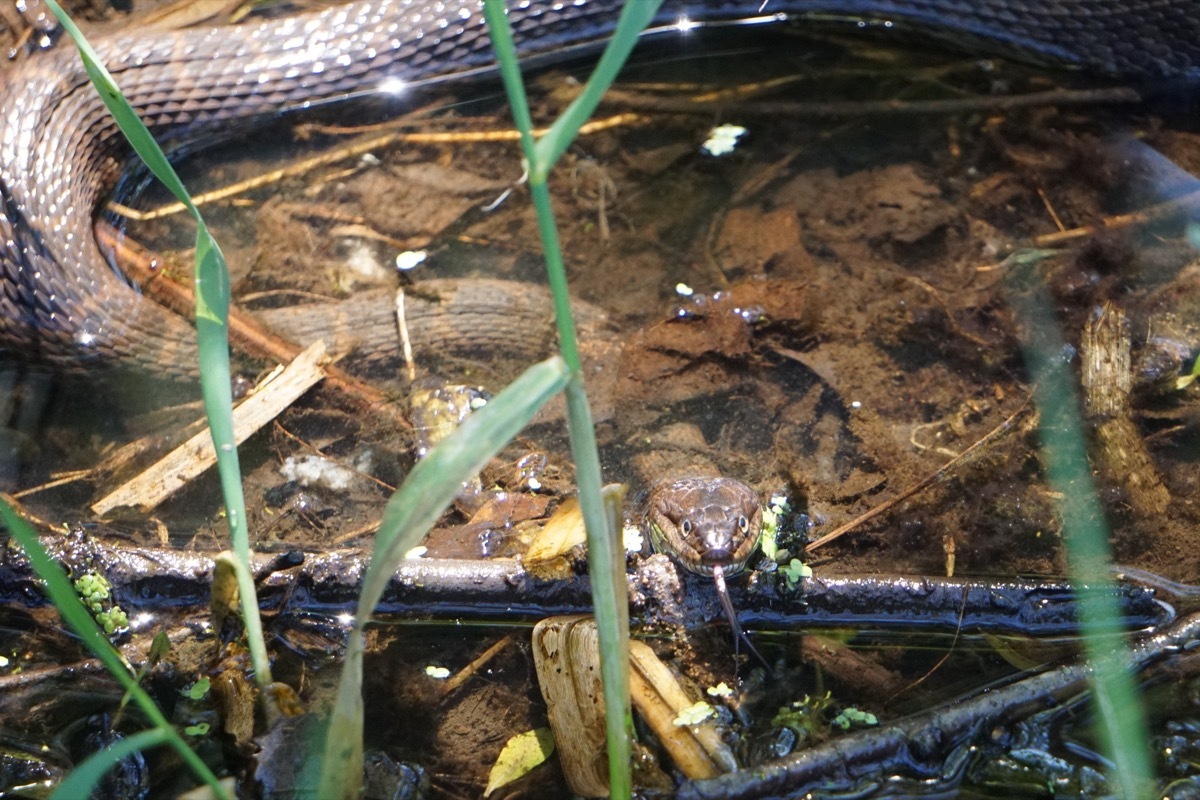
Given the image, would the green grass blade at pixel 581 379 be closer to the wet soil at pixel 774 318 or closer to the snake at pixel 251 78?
the wet soil at pixel 774 318

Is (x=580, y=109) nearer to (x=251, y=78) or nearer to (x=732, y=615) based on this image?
(x=732, y=615)

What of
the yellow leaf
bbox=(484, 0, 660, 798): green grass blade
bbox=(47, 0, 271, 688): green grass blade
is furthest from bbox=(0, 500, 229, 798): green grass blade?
the yellow leaf

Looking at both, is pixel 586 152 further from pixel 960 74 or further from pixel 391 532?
pixel 391 532

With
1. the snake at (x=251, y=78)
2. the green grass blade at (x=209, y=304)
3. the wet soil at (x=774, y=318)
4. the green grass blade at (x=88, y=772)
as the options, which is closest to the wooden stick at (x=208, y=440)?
the wet soil at (x=774, y=318)

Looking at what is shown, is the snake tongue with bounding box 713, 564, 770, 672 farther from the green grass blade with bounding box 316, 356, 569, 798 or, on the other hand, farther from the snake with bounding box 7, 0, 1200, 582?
the snake with bounding box 7, 0, 1200, 582

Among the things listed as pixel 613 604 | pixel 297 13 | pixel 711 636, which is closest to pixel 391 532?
pixel 613 604

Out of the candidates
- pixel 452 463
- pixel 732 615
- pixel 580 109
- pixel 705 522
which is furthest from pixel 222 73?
pixel 452 463
